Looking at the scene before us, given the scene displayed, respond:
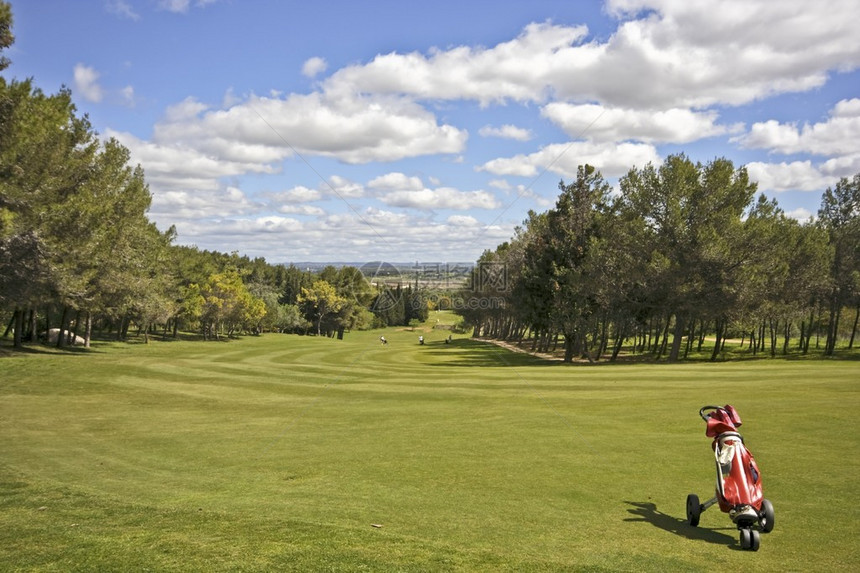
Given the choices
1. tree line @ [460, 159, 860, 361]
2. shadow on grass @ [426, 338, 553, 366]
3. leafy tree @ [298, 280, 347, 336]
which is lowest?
shadow on grass @ [426, 338, 553, 366]

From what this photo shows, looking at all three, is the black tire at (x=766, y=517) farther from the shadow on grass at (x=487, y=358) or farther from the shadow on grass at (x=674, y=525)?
the shadow on grass at (x=487, y=358)

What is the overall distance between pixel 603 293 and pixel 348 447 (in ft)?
126

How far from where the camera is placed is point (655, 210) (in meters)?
49.4

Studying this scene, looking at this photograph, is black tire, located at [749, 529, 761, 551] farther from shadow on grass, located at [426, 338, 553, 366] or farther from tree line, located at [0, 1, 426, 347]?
shadow on grass, located at [426, 338, 553, 366]

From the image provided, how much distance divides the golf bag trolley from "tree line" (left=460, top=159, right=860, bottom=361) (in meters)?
39.3

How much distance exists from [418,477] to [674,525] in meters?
5.30

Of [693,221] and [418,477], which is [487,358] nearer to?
[693,221]

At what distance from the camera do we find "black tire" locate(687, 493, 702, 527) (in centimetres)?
915

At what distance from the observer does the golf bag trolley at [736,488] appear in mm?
8266

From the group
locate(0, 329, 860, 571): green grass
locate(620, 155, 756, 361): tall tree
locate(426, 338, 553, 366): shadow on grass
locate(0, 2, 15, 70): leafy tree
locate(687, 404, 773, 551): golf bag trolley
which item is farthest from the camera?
locate(426, 338, 553, 366): shadow on grass

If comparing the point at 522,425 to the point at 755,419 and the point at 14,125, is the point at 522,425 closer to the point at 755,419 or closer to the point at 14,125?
the point at 755,419

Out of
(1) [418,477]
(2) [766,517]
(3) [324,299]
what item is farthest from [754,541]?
(3) [324,299]

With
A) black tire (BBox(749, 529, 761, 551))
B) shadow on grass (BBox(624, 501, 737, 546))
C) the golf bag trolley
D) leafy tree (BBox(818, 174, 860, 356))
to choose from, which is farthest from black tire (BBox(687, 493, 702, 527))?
leafy tree (BBox(818, 174, 860, 356))

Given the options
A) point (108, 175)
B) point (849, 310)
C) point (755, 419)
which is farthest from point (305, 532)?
point (849, 310)
